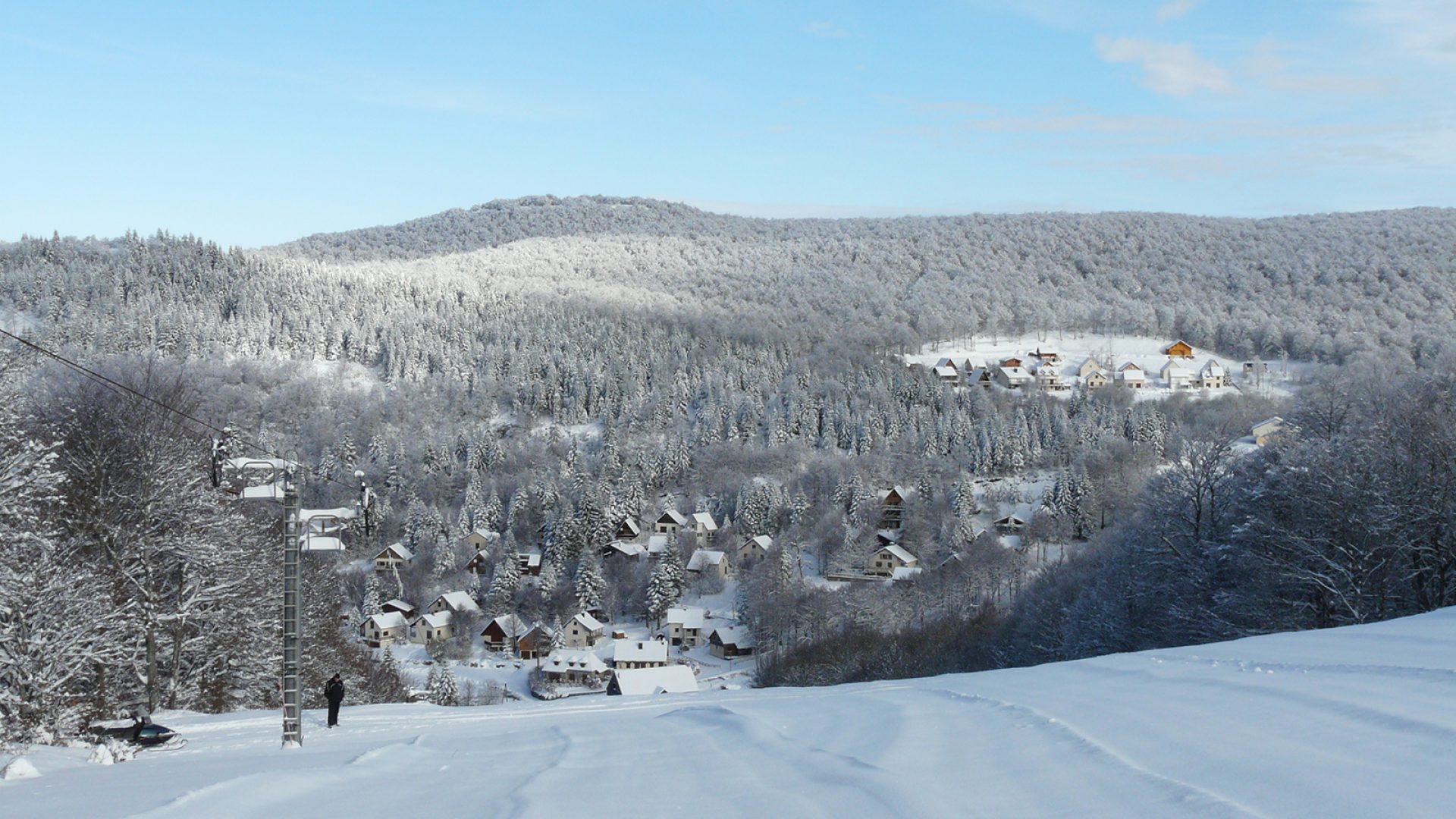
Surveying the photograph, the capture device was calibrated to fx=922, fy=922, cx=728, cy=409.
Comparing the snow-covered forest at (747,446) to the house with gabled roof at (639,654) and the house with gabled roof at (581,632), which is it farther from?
the house with gabled roof at (639,654)

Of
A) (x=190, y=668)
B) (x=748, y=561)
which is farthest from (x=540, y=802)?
(x=748, y=561)

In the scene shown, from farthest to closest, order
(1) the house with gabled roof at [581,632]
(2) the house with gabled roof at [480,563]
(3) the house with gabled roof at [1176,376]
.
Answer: (3) the house with gabled roof at [1176,376] < (2) the house with gabled roof at [480,563] < (1) the house with gabled roof at [581,632]

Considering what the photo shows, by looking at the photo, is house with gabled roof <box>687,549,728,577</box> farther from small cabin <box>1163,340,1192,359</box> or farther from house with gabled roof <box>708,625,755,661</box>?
small cabin <box>1163,340,1192,359</box>

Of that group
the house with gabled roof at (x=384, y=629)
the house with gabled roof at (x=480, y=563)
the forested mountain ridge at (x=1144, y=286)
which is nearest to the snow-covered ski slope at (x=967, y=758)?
the house with gabled roof at (x=384, y=629)

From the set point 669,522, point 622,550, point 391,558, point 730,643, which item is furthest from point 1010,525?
point 391,558

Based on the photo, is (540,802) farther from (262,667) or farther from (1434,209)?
(1434,209)

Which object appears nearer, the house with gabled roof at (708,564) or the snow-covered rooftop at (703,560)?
the house with gabled roof at (708,564)
